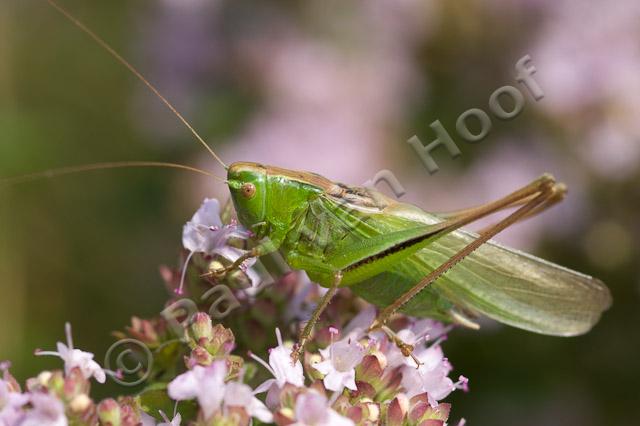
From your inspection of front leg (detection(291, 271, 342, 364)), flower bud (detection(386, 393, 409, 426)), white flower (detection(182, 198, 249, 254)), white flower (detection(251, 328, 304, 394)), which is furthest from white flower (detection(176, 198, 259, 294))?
flower bud (detection(386, 393, 409, 426))

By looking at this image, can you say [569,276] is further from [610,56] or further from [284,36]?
[284,36]

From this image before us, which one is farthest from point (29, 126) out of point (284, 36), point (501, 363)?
point (501, 363)

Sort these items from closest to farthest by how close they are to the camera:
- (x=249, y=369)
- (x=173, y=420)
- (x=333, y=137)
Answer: (x=173, y=420) → (x=249, y=369) → (x=333, y=137)

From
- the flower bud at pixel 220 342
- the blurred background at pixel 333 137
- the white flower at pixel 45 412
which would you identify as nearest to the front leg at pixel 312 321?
the flower bud at pixel 220 342

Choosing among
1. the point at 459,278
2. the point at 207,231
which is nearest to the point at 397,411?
the point at 459,278

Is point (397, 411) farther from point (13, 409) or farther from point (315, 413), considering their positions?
point (13, 409)

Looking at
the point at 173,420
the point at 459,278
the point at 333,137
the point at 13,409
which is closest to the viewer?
the point at 13,409

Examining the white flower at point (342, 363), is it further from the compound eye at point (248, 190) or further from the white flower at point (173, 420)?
the compound eye at point (248, 190)
